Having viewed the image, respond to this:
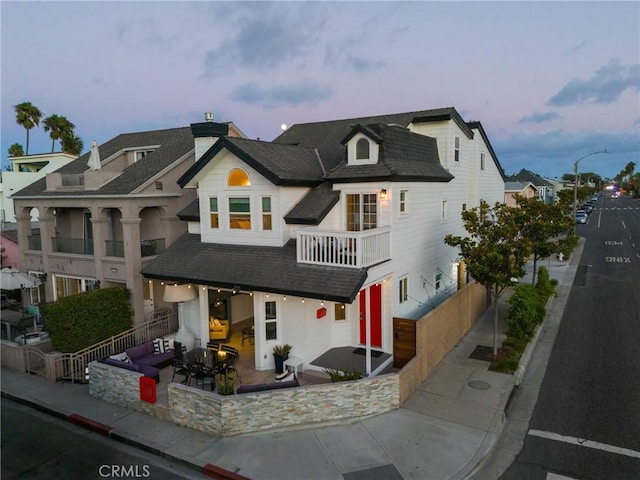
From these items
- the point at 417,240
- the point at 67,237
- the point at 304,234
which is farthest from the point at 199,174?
the point at 67,237

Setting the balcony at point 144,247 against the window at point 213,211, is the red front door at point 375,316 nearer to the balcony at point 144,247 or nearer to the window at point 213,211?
the window at point 213,211

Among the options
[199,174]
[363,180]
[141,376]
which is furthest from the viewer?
[199,174]

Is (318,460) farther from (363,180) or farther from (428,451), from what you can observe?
(363,180)

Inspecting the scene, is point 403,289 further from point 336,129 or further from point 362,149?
point 336,129

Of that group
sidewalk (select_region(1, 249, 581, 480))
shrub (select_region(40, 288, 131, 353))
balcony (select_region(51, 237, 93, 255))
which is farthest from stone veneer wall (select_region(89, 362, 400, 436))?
balcony (select_region(51, 237, 93, 255))

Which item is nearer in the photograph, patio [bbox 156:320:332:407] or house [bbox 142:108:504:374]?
patio [bbox 156:320:332:407]

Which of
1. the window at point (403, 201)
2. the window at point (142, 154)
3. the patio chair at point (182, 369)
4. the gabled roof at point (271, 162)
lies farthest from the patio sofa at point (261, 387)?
the window at point (142, 154)

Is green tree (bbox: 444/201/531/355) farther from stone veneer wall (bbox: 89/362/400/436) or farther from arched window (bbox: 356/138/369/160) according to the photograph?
stone veneer wall (bbox: 89/362/400/436)
